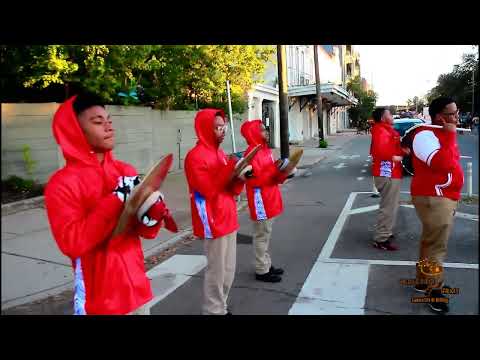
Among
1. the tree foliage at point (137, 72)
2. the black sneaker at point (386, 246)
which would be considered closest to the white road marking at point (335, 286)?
the black sneaker at point (386, 246)

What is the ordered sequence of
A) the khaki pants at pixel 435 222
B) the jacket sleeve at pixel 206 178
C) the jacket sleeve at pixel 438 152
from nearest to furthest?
the jacket sleeve at pixel 206 178 < the jacket sleeve at pixel 438 152 < the khaki pants at pixel 435 222

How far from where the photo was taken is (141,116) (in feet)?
39.5

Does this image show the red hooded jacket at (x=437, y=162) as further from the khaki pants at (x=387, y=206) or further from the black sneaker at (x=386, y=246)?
the black sneaker at (x=386, y=246)

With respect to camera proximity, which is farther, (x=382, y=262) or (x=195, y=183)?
(x=382, y=262)

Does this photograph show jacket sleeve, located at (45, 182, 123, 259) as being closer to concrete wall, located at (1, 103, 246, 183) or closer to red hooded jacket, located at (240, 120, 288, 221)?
red hooded jacket, located at (240, 120, 288, 221)

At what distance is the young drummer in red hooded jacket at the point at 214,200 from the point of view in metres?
3.30

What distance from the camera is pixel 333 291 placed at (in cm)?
444

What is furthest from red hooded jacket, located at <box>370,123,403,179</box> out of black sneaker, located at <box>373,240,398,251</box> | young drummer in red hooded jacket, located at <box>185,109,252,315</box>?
young drummer in red hooded jacket, located at <box>185,109,252,315</box>

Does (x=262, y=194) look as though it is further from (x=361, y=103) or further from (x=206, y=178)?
(x=361, y=103)

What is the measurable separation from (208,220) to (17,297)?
2.41 m

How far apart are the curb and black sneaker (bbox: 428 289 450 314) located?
6.40 meters

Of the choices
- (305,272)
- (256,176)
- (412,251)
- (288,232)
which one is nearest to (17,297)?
(256,176)
